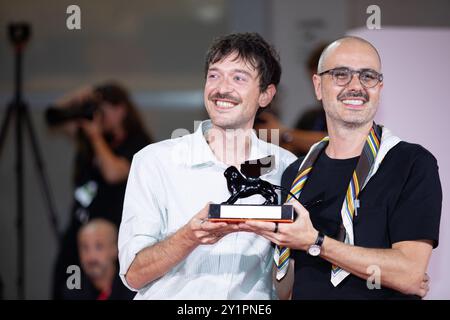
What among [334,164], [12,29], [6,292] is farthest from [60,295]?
[334,164]

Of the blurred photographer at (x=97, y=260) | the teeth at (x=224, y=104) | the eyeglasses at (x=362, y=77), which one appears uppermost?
the eyeglasses at (x=362, y=77)

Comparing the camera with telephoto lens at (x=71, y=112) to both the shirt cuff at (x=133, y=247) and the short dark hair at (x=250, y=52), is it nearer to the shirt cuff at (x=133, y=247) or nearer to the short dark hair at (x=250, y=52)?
the short dark hair at (x=250, y=52)

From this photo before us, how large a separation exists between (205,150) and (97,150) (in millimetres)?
2293

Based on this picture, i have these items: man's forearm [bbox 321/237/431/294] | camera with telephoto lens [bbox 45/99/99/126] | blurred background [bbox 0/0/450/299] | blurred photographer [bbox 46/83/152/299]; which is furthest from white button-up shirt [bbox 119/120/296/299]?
blurred background [bbox 0/0/450/299]

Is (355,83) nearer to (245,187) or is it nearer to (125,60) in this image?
(245,187)

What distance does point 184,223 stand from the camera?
252cm

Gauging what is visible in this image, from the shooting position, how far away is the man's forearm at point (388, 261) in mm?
2256

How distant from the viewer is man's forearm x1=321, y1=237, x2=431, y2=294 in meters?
2.26

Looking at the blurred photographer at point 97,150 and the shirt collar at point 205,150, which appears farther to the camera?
the blurred photographer at point 97,150

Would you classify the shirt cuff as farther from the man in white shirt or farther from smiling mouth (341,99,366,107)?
smiling mouth (341,99,366,107)

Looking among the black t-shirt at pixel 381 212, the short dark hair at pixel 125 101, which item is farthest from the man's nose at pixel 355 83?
the short dark hair at pixel 125 101

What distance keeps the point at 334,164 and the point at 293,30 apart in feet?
9.41

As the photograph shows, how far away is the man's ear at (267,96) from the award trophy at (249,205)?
0.21 meters

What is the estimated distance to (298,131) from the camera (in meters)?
4.44
